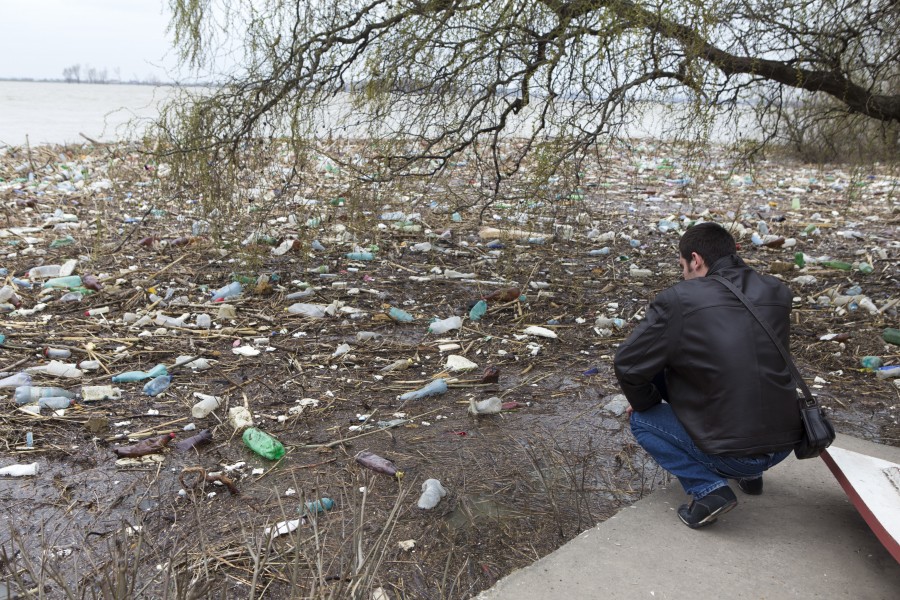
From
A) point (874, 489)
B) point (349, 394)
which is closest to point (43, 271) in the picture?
point (349, 394)

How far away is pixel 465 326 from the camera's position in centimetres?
463

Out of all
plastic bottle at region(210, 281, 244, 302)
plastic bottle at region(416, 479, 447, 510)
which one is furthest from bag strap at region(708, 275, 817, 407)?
plastic bottle at region(210, 281, 244, 302)

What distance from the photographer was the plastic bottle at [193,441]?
3.07m

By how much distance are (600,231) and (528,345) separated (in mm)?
3532

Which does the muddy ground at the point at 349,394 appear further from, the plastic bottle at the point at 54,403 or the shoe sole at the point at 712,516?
the shoe sole at the point at 712,516

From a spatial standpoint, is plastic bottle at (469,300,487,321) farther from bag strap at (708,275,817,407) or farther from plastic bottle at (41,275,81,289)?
plastic bottle at (41,275,81,289)

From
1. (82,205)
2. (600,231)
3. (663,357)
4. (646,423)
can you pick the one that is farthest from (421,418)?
(82,205)

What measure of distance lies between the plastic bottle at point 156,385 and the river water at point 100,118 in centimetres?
187

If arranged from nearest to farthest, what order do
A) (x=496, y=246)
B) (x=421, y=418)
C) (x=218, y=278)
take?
(x=421, y=418), (x=218, y=278), (x=496, y=246)

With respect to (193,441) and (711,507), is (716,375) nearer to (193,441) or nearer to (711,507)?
(711,507)

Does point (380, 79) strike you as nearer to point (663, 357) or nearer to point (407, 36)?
point (407, 36)

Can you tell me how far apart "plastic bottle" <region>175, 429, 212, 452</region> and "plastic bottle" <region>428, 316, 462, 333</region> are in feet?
5.60

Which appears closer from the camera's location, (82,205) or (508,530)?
(508,530)

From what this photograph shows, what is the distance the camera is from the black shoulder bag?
7.48 ft
